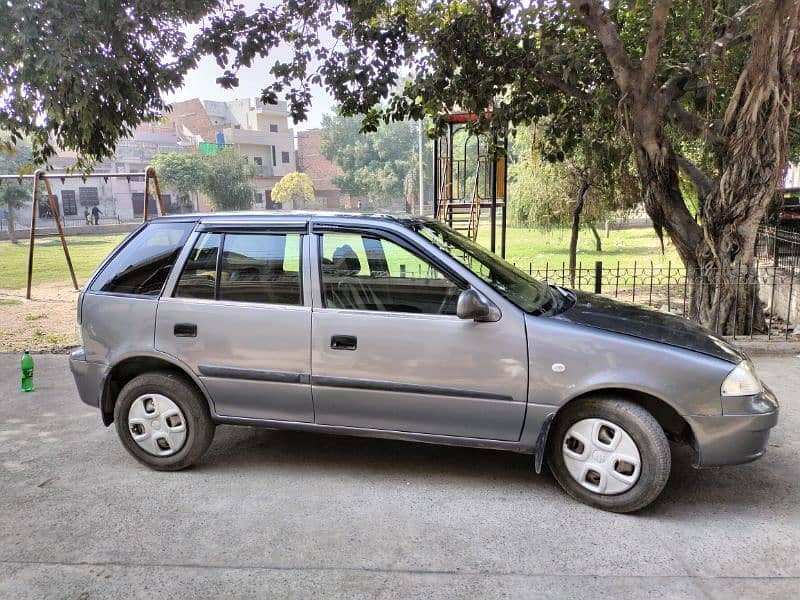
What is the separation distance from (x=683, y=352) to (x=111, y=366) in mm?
3689

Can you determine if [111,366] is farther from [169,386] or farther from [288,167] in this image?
[288,167]

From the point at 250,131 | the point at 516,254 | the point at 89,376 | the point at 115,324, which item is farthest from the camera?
the point at 250,131

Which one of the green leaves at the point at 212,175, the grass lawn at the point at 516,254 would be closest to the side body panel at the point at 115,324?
the grass lawn at the point at 516,254

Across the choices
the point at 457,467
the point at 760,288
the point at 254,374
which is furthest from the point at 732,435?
the point at 760,288

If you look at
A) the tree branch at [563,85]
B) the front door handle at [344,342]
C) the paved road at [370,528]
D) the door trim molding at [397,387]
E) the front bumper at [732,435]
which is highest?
the tree branch at [563,85]

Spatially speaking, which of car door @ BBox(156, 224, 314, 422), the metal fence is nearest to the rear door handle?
car door @ BBox(156, 224, 314, 422)

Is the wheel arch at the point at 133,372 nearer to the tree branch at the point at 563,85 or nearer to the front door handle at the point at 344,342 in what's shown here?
the front door handle at the point at 344,342

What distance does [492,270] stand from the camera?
413cm

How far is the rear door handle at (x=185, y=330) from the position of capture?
13.2 ft

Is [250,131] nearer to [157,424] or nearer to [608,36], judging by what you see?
[608,36]

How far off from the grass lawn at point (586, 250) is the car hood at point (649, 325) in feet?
42.5

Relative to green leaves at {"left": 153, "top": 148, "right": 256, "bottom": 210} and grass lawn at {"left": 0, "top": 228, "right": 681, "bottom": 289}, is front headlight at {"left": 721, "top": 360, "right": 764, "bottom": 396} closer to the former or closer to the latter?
grass lawn at {"left": 0, "top": 228, "right": 681, "bottom": 289}

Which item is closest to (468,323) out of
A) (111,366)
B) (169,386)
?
(169,386)

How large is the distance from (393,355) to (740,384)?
6.51ft
